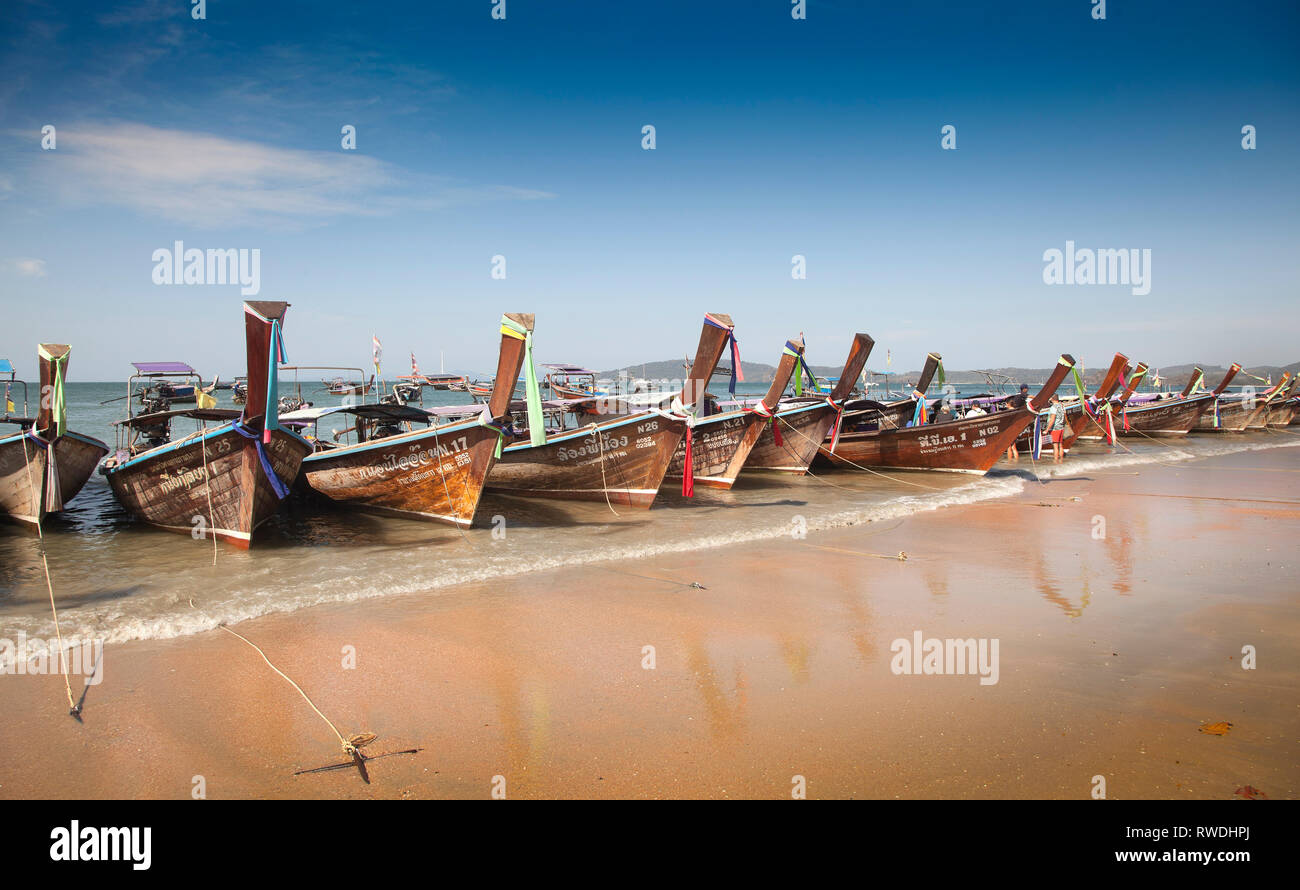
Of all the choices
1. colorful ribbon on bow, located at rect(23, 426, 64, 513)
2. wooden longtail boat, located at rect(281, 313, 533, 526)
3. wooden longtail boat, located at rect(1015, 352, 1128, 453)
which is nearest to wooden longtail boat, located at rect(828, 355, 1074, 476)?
wooden longtail boat, located at rect(1015, 352, 1128, 453)

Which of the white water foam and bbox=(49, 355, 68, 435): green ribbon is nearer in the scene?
the white water foam

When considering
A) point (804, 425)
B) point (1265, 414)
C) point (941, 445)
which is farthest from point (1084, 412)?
point (1265, 414)

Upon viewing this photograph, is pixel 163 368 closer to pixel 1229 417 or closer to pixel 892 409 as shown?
pixel 892 409

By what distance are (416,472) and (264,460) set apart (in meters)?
2.37

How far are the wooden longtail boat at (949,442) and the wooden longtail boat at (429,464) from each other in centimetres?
1130

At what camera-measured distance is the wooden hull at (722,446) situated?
15.8 metres

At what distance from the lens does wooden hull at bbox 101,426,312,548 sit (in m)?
10.3

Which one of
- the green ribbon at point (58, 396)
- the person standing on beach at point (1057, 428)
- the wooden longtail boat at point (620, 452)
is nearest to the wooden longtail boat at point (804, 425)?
the wooden longtail boat at point (620, 452)

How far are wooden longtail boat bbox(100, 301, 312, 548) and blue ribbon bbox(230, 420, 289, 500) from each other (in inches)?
0.5

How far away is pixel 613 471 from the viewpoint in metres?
14.1

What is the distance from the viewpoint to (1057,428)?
22562 millimetres

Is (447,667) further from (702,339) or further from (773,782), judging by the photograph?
(702,339)

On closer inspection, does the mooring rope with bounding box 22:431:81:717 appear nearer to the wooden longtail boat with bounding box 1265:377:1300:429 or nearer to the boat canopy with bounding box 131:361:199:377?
the boat canopy with bounding box 131:361:199:377
